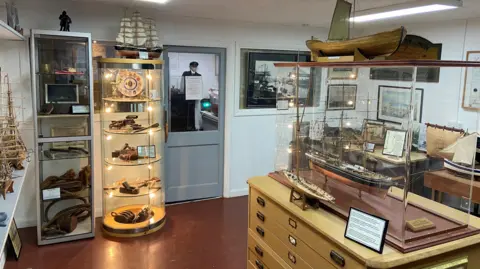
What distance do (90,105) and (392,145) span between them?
2.88 m

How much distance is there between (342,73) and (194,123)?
2830 mm

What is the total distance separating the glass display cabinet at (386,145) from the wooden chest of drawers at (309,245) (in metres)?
0.06

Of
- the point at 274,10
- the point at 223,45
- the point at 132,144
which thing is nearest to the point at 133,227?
the point at 132,144

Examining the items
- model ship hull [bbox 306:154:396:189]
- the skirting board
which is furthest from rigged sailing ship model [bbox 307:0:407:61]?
the skirting board

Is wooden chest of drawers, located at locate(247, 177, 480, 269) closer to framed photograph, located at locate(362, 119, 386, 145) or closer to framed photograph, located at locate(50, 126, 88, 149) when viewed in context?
framed photograph, located at locate(362, 119, 386, 145)

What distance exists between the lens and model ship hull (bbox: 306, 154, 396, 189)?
2107 millimetres

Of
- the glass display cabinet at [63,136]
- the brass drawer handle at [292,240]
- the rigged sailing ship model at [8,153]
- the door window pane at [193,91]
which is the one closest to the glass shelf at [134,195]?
the glass display cabinet at [63,136]

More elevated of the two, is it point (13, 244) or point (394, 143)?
point (394, 143)

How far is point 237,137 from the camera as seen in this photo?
17.2 ft

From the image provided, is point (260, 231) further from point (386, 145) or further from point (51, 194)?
point (51, 194)

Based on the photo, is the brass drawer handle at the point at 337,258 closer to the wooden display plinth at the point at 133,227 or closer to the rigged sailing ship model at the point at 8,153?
the rigged sailing ship model at the point at 8,153

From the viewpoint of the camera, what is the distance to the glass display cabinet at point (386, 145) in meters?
1.88

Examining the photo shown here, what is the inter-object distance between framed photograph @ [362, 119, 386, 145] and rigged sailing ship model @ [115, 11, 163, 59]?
252 centimetres

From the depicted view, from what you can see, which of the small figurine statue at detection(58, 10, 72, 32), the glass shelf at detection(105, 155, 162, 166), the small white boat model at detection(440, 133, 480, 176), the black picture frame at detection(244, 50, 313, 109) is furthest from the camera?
the black picture frame at detection(244, 50, 313, 109)
